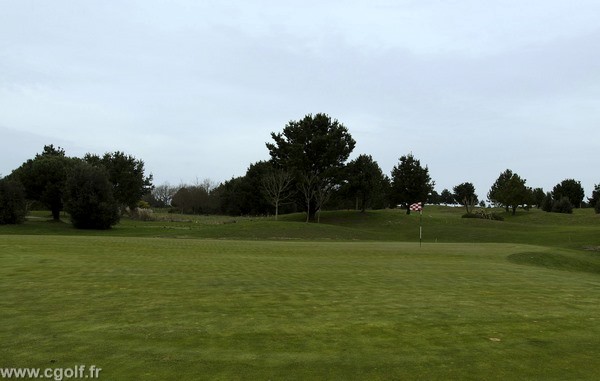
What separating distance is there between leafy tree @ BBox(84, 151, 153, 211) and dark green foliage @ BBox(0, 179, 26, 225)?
30.3 m

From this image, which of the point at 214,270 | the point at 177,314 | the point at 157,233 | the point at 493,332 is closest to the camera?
the point at 493,332

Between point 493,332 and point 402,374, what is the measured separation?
305 centimetres

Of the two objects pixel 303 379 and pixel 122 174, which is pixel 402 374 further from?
pixel 122 174

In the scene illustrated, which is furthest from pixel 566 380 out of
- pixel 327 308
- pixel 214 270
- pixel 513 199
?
pixel 513 199

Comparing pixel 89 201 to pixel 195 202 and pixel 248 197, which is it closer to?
pixel 248 197

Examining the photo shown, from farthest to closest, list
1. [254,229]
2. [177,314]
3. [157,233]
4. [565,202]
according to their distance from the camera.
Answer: [565,202]
[254,229]
[157,233]
[177,314]

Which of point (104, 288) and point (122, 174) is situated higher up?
point (122, 174)

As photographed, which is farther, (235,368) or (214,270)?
(214,270)

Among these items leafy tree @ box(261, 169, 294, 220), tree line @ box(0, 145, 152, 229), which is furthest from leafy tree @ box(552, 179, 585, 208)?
tree line @ box(0, 145, 152, 229)

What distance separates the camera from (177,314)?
8797 millimetres

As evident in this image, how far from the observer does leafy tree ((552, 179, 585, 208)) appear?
108 meters

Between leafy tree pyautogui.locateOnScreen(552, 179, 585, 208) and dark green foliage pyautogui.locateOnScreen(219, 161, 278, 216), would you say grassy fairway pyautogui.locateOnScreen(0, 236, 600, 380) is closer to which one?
dark green foliage pyautogui.locateOnScreen(219, 161, 278, 216)

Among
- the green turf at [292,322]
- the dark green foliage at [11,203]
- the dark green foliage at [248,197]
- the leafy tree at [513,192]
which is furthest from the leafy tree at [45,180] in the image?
the leafy tree at [513,192]

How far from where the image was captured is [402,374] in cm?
581
